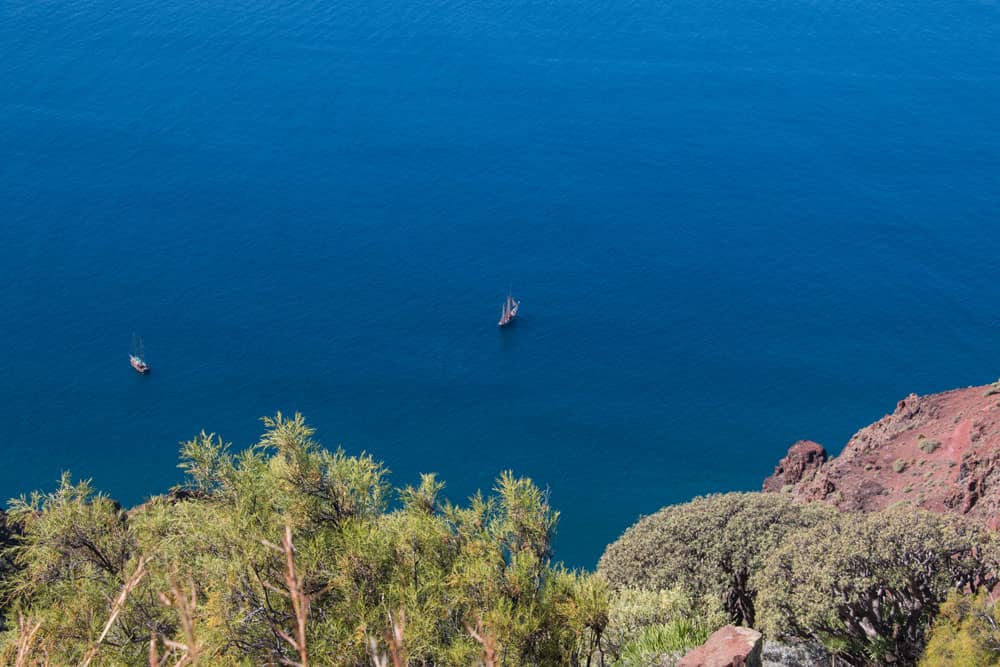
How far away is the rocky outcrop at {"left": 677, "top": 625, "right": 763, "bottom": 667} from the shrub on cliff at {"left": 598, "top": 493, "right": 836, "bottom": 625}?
1945cm

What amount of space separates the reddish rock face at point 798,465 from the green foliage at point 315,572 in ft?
184

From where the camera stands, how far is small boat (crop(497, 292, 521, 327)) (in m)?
137

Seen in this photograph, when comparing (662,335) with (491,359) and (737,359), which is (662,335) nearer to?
(737,359)

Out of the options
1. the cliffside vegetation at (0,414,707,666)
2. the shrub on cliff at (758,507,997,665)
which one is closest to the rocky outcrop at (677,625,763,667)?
the cliffside vegetation at (0,414,707,666)

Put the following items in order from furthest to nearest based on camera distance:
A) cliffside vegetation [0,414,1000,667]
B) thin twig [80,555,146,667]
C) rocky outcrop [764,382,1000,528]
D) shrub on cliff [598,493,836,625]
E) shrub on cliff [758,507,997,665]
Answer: rocky outcrop [764,382,1000,528] → shrub on cliff [598,493,836,625] → shrub on cliff [758,507,997,665] → cliffside vegetation [0,414,1000,667] → thin twig [80,555,146,667]

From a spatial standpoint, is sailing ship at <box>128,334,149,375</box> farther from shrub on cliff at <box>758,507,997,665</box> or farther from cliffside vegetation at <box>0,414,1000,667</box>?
shrub on cliff at <box>758,507,997,665</box>

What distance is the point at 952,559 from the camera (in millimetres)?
38469

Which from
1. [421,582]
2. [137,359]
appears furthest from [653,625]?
[137,359]

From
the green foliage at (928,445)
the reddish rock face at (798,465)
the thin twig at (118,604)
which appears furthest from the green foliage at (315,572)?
the reddish rock face at (798,465)

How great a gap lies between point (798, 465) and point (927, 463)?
2134cm

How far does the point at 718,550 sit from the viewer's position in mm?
49438

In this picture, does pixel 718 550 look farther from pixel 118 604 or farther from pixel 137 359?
pixel 137 359

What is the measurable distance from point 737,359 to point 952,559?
98713 millimetres

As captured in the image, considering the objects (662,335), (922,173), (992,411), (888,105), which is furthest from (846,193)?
(992,411)
